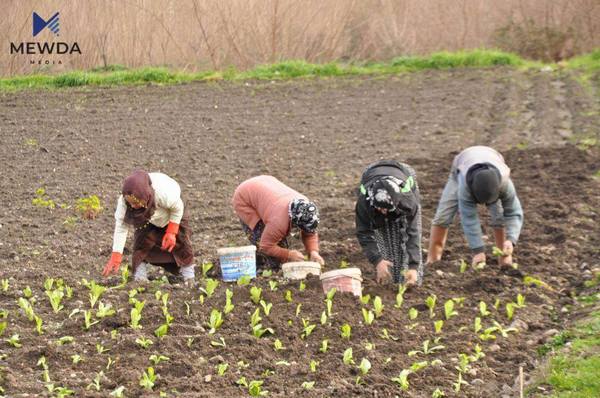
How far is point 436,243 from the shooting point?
8.73 meters

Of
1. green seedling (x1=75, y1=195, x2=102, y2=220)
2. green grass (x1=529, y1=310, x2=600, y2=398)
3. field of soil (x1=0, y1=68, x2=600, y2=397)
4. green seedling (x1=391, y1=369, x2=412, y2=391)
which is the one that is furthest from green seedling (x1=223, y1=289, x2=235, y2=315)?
green seedling (x1=75, y1=195, x2=102, y2=220)

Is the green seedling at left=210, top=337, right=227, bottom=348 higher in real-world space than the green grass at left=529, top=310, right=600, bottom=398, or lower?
higher

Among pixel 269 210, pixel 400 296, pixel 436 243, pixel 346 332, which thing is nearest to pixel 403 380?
pixel 346 332

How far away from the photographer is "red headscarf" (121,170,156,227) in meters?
7.36

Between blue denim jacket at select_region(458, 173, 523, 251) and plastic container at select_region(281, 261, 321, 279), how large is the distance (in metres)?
1.39

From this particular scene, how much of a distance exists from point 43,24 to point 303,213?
12450 millimetres

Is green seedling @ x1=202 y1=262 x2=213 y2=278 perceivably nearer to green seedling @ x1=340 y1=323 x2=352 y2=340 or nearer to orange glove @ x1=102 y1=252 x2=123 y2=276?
orange glove @ x1=102 y1=252 x2=123 y2=276

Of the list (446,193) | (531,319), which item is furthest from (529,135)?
(531,319)

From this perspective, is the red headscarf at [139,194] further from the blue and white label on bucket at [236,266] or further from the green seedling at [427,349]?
the green seedling at [427,349]

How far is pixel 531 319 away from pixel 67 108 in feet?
34.2

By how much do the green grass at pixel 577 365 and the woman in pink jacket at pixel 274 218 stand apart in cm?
215

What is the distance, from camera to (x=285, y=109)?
16.7 m

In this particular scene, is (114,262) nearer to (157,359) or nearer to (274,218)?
(274,218)

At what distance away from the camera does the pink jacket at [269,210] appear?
25.6ft
